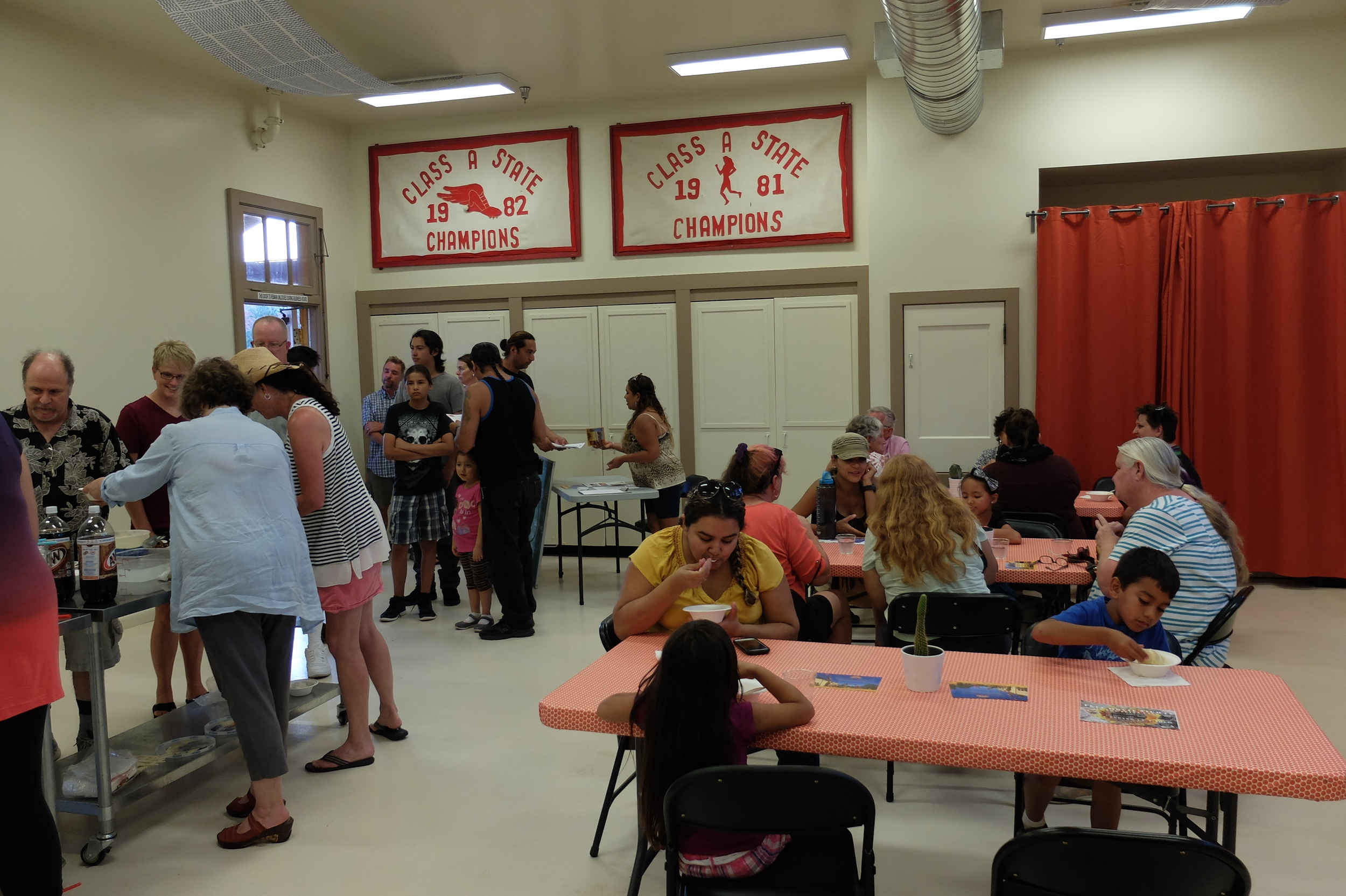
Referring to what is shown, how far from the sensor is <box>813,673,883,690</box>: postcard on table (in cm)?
226

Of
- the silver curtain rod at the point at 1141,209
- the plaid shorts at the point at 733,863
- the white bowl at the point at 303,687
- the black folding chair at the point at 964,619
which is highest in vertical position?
the silver curtain rod at the point at 1141,209

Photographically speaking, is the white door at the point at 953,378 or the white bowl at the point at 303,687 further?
the white door at the point at 953,378

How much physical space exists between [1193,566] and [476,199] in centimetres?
606

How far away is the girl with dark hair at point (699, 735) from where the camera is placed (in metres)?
1.89

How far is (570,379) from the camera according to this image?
746cm

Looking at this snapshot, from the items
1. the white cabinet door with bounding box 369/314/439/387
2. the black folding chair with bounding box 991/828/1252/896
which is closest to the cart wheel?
the black folding chair with bounding box 991/828/1252/896

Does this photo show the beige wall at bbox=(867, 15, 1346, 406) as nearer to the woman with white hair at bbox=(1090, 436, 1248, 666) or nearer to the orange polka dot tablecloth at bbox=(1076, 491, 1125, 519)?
the orange polka dot tablecloth at bbox=(1076, 491, 1125, 519)

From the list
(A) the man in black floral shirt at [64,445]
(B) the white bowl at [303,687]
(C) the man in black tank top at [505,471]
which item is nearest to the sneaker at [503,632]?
(C) the man in black tank top at [505,471]

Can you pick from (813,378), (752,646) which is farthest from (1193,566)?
(813,378)

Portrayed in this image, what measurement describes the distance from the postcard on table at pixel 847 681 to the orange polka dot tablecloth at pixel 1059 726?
1.2 inches

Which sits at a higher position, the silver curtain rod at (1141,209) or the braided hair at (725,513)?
the silver curtain rod at (1141,209)

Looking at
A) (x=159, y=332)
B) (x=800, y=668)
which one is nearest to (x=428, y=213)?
(x=159, y=332)

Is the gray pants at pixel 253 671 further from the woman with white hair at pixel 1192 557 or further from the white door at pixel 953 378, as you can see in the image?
the white door at pixel 953 378

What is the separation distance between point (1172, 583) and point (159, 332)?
220 inches
